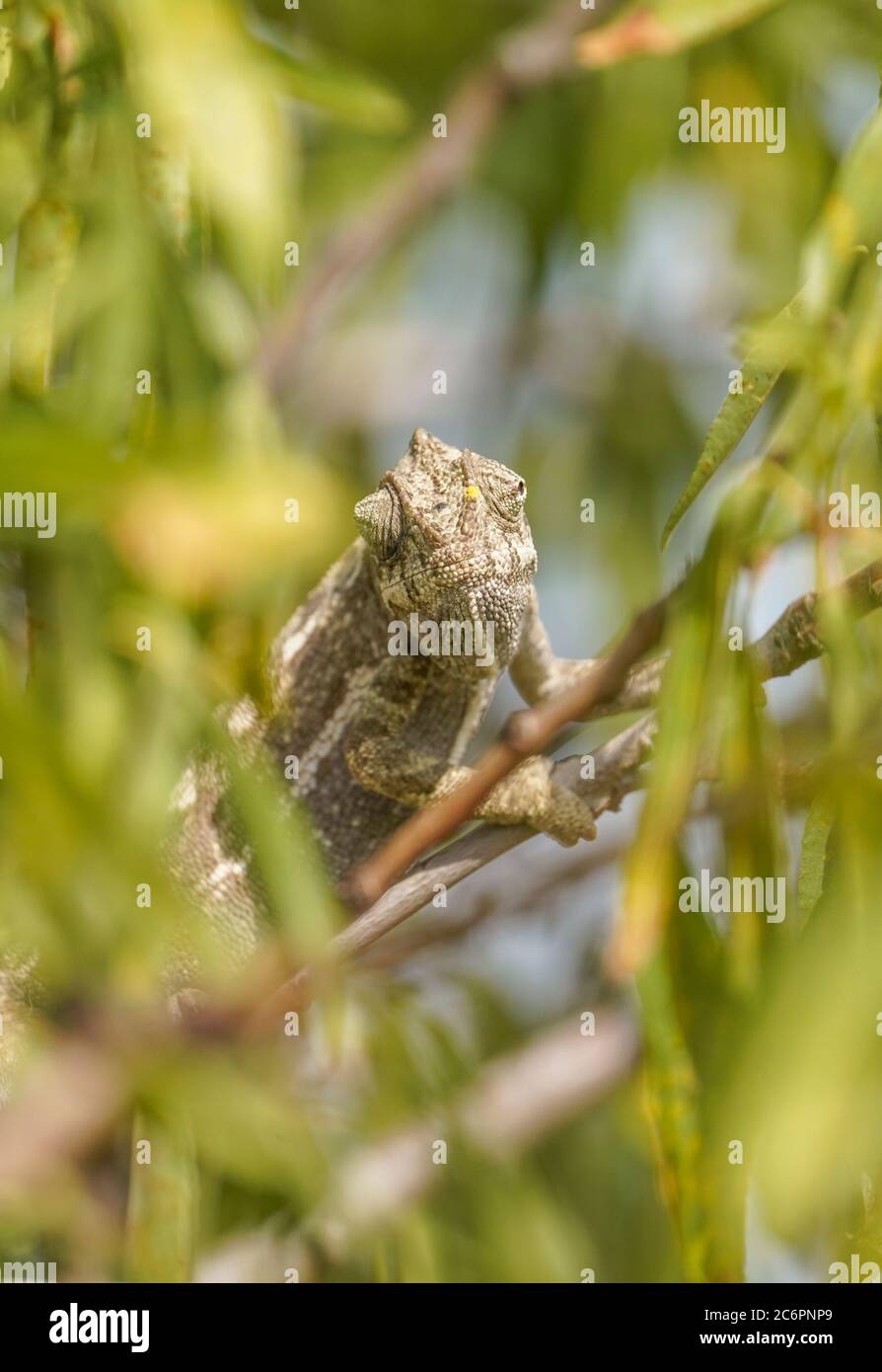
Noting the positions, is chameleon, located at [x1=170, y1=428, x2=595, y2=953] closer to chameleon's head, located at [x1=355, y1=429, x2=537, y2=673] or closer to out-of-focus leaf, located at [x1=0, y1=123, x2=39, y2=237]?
chameleon's head, located at [x1=355, y1=429, x2=537, y2=673]

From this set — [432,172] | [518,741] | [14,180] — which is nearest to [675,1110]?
[518,741]

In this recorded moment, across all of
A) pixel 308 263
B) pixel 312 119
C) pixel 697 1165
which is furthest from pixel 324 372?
pixel 697 1165

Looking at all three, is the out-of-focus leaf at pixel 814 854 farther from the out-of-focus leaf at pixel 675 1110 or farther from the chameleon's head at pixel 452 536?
the chameleon's head at pixel 452 536

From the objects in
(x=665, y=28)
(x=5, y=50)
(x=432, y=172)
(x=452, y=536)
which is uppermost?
(x=432, y=172)

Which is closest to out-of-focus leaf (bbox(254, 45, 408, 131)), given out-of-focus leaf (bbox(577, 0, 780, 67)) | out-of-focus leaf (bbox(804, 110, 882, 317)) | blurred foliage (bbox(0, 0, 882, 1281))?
blurred foliage (bbox(0, 0, 882, 1281))

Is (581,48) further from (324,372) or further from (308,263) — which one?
(324,372)

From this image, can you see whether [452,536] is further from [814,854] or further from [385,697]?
[814,854]

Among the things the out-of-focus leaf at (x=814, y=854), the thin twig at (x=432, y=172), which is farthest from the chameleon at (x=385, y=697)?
the thin twig at (x=432, y=172)
